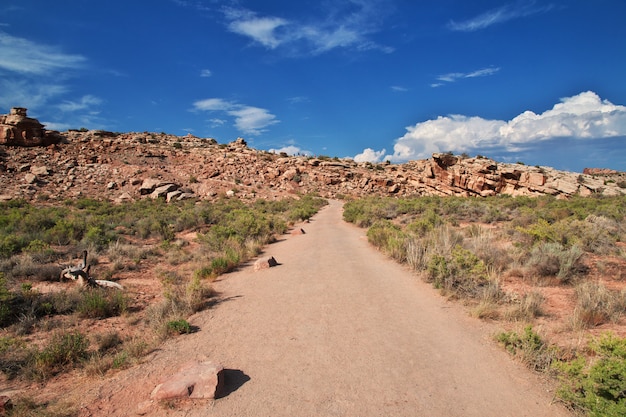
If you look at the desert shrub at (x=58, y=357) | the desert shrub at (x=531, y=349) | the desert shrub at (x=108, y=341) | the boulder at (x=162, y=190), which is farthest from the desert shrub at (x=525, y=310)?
the boulder at (x=162, y=190)

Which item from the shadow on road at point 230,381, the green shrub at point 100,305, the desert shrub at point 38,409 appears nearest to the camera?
the desert shrub at point 38,409

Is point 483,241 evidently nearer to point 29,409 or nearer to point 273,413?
point 273,413

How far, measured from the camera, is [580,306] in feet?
20.2

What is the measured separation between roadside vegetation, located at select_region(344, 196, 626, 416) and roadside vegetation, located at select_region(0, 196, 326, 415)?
226 inches

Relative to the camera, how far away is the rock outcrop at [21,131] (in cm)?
3888

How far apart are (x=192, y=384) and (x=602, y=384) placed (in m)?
4.65

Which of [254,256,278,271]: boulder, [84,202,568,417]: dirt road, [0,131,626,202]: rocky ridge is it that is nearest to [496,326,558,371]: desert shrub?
[84,202,568,417]: dirt road

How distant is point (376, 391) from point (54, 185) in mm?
42484

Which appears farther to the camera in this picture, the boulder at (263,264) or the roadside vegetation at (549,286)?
the boulder at (263,264)

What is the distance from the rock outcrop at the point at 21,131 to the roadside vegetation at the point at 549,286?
46601mm

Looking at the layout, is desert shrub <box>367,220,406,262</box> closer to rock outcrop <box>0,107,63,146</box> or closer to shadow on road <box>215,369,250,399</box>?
shadow on road <box>215,369,250,399</box>

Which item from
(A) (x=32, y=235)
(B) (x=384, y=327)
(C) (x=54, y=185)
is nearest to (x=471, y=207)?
(B) (x=384, y=327)

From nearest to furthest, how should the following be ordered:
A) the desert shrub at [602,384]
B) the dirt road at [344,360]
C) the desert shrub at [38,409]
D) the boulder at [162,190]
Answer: the desert shrub at [602,384]
the desert shrub at [38,409]
the dirt road at [344,360]
the boulder at [162,190]

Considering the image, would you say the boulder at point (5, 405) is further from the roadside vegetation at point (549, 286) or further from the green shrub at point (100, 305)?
the roadside vegetation at point (549, 286)
